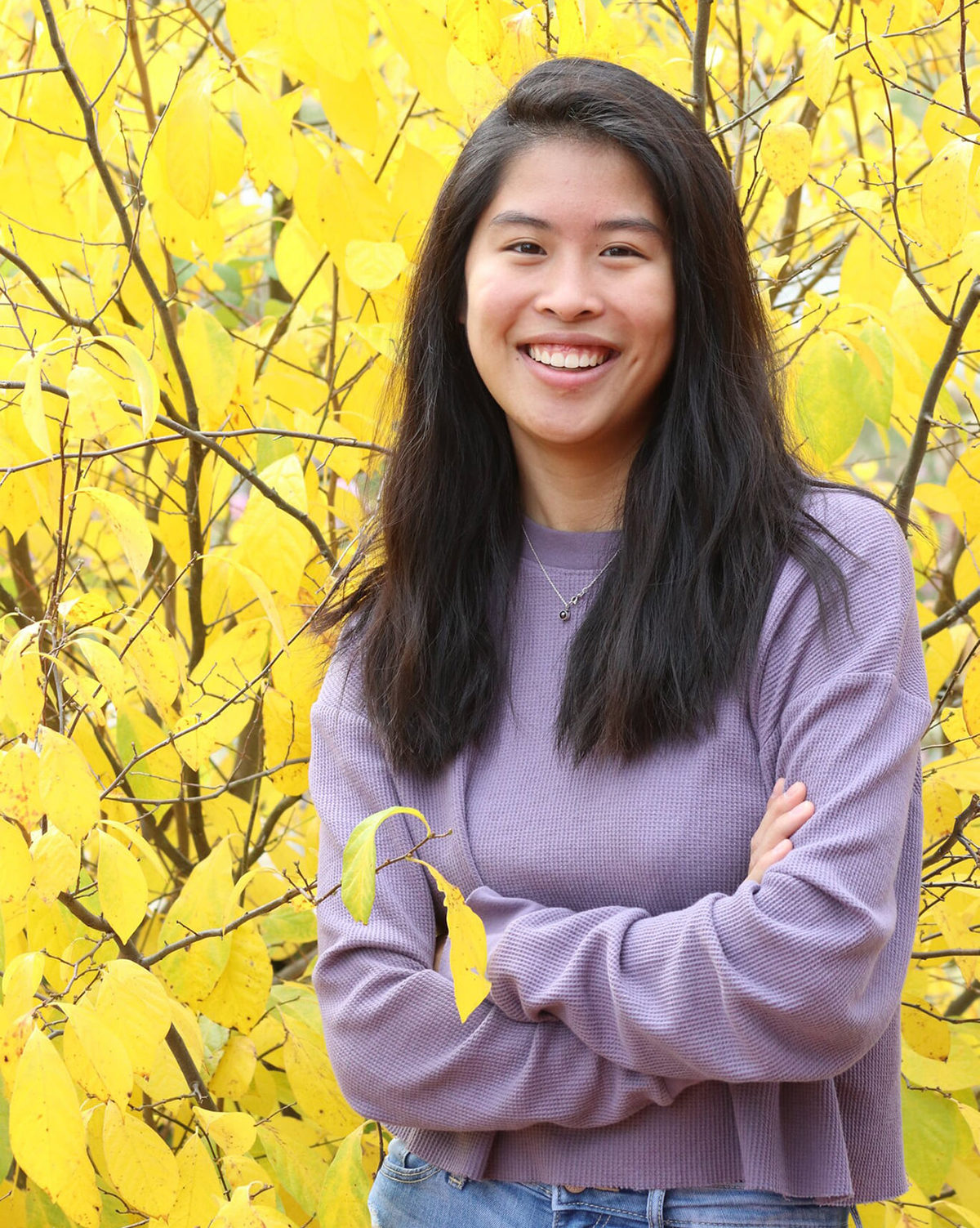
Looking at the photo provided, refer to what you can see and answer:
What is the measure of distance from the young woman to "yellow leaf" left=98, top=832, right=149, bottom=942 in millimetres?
182

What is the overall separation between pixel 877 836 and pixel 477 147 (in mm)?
797

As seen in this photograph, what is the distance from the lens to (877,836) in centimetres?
116

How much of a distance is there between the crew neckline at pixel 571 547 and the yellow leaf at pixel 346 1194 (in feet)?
2.06

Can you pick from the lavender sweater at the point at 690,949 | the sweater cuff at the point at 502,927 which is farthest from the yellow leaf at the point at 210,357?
the sweater cuff at the point at 502,927

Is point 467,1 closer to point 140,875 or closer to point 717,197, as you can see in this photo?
point 717,197

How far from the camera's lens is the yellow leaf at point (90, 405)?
3.88 ft

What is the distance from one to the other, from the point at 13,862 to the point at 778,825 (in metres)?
0.64

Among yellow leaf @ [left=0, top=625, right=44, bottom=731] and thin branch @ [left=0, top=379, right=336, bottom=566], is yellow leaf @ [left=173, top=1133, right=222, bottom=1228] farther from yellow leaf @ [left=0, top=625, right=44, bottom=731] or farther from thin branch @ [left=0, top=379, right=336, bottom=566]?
thin branch @ [left=0, top=379, right=336, bottom=566]

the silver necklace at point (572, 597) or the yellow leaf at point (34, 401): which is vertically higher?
the yellow leaf at point (34, 401)

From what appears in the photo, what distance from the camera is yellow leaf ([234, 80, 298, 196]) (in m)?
1.54

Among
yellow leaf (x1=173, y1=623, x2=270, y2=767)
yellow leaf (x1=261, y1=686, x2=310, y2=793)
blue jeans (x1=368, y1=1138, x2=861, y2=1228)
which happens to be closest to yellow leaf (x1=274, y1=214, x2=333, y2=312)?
yellow leaf (x1=173, y1=623, x2=270, y2=767)

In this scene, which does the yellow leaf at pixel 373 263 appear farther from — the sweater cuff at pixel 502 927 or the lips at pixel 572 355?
the sweater cuff at pixel 502 927

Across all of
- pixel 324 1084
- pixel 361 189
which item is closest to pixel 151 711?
pixel 324 1084

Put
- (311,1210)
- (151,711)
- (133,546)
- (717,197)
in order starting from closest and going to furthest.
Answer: (133,546) < (717,197) < (311,1210) < (151,711)
